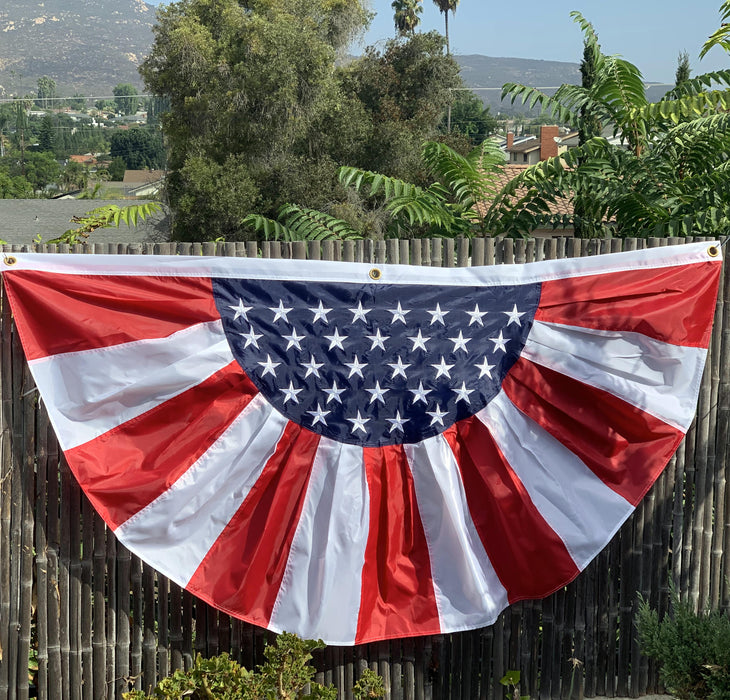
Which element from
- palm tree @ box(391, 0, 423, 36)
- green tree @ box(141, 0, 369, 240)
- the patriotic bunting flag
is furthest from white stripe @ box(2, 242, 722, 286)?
palm tree @ box(391, 0, 423, 36)

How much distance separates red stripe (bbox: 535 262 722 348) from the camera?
13.0ft

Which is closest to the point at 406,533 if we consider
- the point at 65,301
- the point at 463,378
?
the point at 463,378

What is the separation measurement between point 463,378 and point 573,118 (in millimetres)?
3040

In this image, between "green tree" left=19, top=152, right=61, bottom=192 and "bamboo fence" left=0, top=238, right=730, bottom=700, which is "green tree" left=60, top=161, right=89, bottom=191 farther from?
"bamboo fence" left=0, top=238, right=730, bottom=700

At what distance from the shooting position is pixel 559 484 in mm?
3969

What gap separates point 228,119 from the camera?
29.8 m

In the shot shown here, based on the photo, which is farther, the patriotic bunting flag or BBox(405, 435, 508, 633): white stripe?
BBox(405, 435, 508, 633): white stripe

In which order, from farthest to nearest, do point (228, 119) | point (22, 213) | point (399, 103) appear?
point (22, 213)
point (399, 103)
point (228, 119)

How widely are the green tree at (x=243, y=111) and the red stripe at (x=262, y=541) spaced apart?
81.1 feet

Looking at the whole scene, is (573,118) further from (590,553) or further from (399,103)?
(399,103)

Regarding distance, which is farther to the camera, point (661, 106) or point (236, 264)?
point (661, 106)

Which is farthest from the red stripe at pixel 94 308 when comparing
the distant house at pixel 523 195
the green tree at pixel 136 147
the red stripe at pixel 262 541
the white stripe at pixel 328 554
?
the green tree at pixel 136 147

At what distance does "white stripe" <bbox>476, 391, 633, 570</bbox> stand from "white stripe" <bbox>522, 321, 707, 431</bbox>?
322 mm

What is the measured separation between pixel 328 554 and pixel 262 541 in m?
0.31
